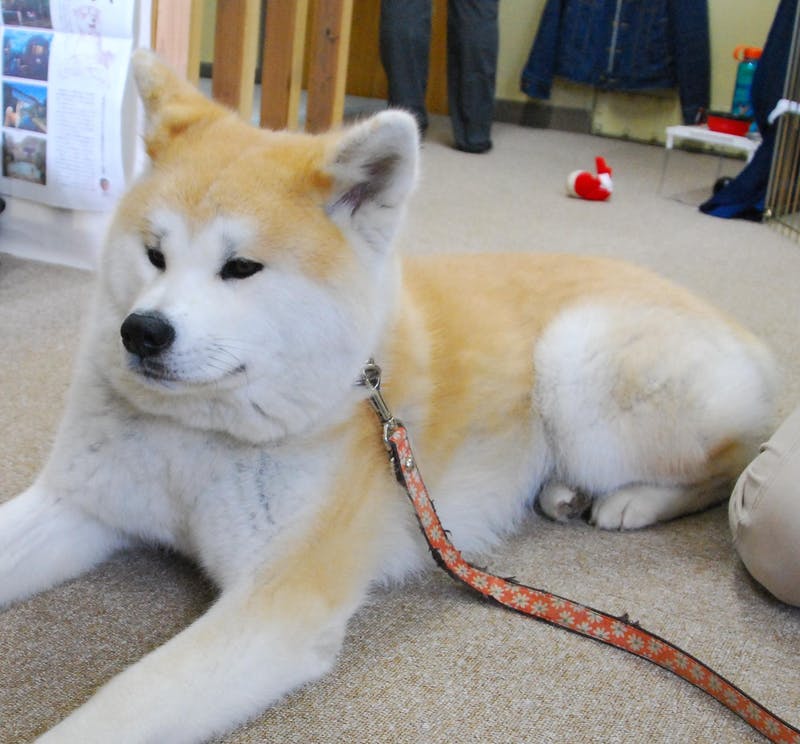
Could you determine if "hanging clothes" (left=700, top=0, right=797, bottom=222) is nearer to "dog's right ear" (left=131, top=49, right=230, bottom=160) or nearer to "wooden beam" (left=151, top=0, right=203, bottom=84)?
"wooden beam" (left=151, top=0, right=203, bottom=84)

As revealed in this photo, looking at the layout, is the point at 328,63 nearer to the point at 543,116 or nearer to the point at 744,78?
the point at 744,78

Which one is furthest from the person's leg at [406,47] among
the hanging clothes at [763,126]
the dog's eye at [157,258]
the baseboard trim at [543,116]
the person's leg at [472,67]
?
the dog's eye at [157,258]

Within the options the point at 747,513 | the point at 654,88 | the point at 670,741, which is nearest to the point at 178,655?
the point at 670,741

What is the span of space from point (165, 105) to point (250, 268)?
0.30 meters

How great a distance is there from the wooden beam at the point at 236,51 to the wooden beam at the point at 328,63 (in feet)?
1.79

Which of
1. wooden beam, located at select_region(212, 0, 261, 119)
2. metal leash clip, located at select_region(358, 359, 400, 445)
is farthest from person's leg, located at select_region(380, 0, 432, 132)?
metal leash clip, located at select_region(358, 359, 400, 445)

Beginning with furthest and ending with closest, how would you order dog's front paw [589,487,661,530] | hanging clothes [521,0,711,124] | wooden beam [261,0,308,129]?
hanging clothes [521,0,711,124] → wooden beam [261,0,308,129] → dog's front paw [589,487,661,530]

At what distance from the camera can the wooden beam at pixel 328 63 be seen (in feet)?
9.35

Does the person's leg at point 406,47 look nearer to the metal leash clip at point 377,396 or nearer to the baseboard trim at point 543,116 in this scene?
the baseboard trim at point 543,116

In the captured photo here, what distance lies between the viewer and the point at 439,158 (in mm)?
4328

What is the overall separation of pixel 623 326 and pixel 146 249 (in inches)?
30.3

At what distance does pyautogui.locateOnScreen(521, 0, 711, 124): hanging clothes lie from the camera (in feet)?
15.9

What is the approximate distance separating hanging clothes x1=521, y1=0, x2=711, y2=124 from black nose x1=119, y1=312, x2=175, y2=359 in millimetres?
4550

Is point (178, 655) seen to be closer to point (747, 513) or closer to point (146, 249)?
point (146, 249)
